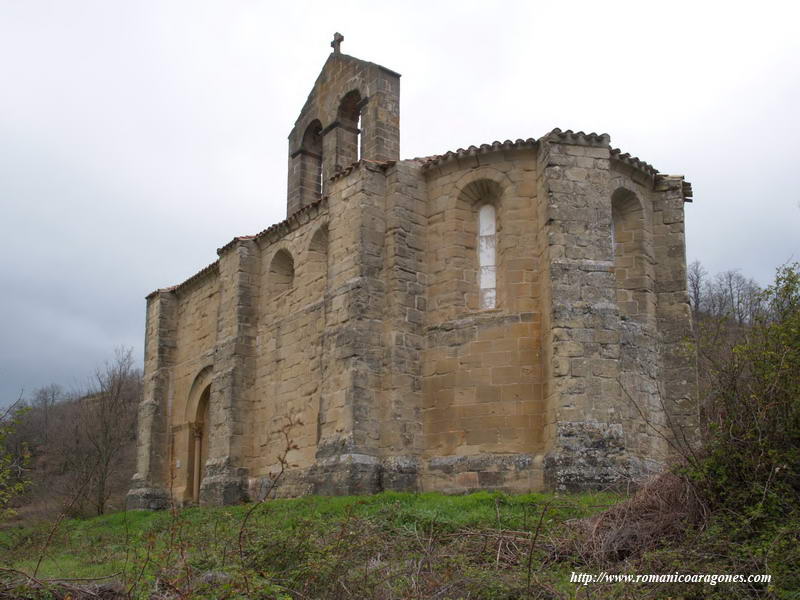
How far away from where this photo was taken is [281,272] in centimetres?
1903

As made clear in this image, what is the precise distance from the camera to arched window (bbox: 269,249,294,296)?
1884 cm

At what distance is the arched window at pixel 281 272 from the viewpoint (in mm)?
18844

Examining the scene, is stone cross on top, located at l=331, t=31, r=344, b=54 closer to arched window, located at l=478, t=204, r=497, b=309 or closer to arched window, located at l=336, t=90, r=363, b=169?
arched window, located at l=336, t=90, r=363, b=169

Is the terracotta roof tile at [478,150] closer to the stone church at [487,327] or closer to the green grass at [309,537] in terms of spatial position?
the stone church at [487,327]

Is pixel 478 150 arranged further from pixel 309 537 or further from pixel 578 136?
pixel 309 537

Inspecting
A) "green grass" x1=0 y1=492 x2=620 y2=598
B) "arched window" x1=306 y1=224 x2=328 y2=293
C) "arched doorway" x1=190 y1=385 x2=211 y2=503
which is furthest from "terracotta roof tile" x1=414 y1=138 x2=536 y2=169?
"arched doorway" x1=190 y1=385 x2=211 y2=503

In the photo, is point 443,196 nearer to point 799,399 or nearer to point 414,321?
point 414,321

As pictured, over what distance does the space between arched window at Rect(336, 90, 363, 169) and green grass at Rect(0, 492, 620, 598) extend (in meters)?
7.79

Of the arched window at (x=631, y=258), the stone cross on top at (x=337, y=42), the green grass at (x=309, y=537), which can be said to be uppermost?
the stone cross on top at (x=337, y=42)

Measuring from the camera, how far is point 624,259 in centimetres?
1520

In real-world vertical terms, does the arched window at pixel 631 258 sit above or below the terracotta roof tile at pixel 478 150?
below

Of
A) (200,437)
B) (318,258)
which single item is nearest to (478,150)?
(318,258)

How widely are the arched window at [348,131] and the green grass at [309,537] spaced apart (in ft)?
25.6

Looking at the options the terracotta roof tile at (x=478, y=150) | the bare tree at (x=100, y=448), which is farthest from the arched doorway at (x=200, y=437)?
the terracotta roof tile at (x=478, y=150)
